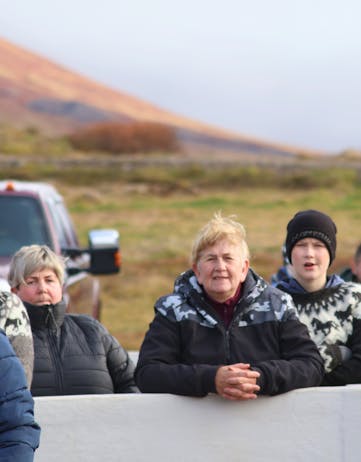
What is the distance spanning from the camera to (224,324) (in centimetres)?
450

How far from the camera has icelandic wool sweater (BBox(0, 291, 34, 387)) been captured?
418cm

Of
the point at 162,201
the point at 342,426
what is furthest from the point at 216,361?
the point at 162,201

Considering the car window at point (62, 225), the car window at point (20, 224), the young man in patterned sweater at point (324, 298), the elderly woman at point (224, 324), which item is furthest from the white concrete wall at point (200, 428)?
the car window at point (62, 225)

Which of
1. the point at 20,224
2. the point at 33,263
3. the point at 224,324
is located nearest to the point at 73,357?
the point at 33,263

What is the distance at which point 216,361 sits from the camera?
4.44 meters

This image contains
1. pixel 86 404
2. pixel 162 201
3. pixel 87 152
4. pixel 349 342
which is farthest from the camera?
pixel 87 152

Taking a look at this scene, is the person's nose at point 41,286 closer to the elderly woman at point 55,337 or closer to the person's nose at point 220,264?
the elderly woman at point 55,337

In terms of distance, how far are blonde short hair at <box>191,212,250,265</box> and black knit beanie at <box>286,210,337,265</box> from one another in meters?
0.46

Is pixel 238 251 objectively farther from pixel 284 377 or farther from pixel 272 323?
pixel 284 377

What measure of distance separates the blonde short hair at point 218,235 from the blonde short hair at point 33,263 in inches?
28.4

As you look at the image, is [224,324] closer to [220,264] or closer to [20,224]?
[220,264]

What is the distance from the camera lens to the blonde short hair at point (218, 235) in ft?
15.0

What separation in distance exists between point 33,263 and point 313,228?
1.19 meters

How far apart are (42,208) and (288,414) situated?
4.37m
